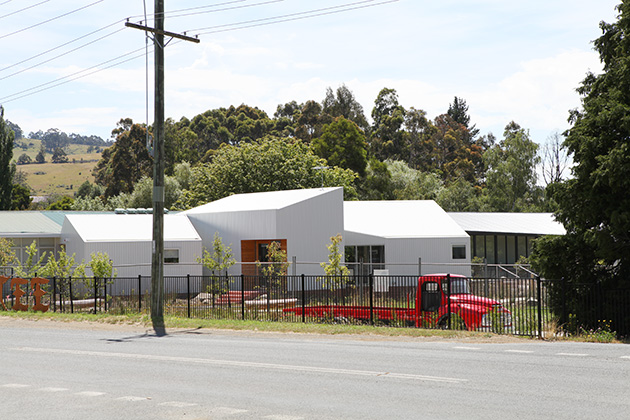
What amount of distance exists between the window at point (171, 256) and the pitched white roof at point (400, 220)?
9.99m

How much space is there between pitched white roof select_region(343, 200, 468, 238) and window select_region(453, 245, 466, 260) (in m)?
0.78

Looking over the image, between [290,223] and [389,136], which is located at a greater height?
[389,136]

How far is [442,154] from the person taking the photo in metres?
105

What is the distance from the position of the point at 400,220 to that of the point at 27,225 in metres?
23.3

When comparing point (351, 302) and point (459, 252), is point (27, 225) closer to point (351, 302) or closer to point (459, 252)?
point (459, 252)

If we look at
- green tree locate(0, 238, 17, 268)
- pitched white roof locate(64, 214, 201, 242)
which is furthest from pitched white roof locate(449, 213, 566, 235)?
green tree locate(0, 238, 17, 268)

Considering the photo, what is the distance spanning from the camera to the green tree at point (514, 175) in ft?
240

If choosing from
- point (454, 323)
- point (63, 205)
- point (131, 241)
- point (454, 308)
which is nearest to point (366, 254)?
point (131, 241)

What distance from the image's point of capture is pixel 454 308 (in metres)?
21.0

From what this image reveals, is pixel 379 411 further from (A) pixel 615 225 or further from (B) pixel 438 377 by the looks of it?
(A) pixel 615 225

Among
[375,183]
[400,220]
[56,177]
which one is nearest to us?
[400,220]

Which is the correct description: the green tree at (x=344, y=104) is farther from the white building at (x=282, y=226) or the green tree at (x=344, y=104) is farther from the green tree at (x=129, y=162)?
the white building at (x=282, y=226)

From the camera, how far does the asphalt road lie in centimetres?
935

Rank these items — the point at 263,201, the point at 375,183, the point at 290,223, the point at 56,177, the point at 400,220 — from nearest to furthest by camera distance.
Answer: the point at 290,223, the point at 263,201, the point at 400,220, the point at 375,183, the point at 56,177
